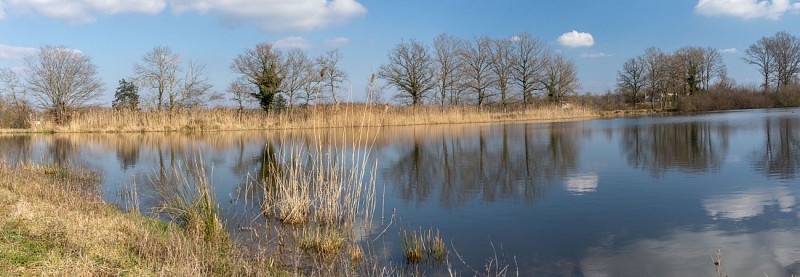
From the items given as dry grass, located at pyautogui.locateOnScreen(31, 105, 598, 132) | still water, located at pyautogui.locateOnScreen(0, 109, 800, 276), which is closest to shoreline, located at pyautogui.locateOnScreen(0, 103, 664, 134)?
dry grass, located at pyautogui.locateOnScreen(31, 105, 598, 132)

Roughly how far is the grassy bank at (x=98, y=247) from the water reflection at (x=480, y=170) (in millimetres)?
3552

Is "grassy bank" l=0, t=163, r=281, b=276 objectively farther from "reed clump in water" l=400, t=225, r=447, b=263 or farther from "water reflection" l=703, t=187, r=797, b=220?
"water reflection" l=703, t=187, r=797, b=220

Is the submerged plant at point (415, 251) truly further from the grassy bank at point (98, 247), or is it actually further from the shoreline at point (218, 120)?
the shoreline at point (218, 120)

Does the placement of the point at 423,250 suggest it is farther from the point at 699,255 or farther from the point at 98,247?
the point at 98,247

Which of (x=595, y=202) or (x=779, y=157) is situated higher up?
(x=779, y=157)

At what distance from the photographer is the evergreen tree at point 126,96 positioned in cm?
3500

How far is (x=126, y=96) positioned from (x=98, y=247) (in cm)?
4011

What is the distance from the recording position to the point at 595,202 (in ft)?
22.4

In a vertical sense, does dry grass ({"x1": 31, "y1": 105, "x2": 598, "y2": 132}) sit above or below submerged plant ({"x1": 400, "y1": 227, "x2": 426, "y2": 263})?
above

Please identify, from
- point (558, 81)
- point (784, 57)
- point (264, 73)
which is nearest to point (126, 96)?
point (264, 73)

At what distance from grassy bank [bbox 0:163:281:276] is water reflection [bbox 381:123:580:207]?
3.55 meters

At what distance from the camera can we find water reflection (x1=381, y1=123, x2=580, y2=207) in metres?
7.88

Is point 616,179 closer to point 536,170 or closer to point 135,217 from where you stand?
point 536,170

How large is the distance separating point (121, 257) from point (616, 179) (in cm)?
736
